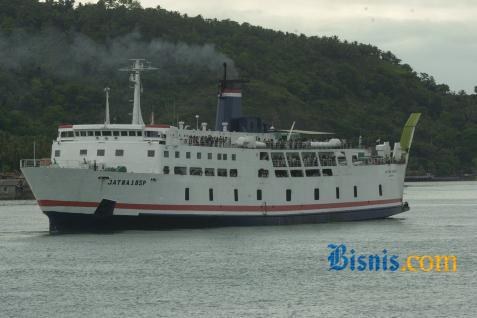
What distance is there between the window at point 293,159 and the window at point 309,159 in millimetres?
439

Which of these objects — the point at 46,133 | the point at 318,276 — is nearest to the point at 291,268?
the point at 318,276

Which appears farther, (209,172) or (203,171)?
(209,172)

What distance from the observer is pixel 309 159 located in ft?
249

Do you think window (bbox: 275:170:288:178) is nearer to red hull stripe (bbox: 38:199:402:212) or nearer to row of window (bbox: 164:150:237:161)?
red hull stripe (bbox: 38:199:402:212)

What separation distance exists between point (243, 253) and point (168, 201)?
27.9 feet

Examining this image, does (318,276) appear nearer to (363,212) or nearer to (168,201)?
(168,201)

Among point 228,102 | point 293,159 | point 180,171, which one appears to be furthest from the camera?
point 228,102

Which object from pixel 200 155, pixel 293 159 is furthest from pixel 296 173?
pixel 200 155

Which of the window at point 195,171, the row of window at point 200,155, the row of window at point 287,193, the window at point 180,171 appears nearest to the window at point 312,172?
the row of window at point 287,193

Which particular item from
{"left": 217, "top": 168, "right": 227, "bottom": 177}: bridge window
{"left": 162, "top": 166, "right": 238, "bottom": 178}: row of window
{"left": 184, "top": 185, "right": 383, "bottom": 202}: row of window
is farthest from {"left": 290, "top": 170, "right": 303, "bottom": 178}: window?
{"left": 217, "top": 168, "right": 227, "bottom": 177}: bridge window

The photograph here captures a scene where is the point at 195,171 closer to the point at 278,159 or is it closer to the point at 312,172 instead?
the point at 278,159

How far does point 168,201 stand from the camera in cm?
6612

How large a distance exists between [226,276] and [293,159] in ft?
79.1

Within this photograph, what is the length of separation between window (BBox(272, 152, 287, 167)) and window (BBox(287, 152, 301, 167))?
546mm
